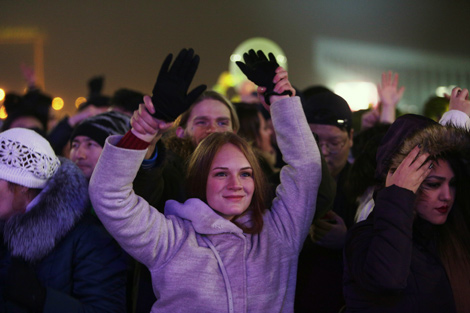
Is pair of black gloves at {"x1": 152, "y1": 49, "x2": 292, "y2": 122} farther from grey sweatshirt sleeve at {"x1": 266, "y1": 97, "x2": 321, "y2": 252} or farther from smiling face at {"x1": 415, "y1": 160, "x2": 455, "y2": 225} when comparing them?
smiling face at {"x1": 415, "y1": 160, "x2": 455, "y2": 225}

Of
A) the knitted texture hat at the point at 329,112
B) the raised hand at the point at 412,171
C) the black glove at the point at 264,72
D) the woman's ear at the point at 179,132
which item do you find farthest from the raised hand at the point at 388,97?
the raised hand at the point at 412,171

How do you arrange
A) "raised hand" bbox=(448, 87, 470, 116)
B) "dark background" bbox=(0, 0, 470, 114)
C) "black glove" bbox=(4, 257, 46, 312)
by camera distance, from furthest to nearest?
"dark background" bbox=(0, 0, 470, 114) < "raised hand" bbox=(448, 87, 470, 116) < "black glove" bbox=(4, 257, 46, 312)

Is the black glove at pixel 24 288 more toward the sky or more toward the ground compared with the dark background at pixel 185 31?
more toward the ground

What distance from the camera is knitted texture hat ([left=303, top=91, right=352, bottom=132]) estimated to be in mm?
2459

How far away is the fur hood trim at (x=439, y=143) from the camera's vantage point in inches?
61.0

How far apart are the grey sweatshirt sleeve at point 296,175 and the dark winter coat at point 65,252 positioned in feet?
1.98

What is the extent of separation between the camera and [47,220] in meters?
1.71

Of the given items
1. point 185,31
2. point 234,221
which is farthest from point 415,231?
point 185,31

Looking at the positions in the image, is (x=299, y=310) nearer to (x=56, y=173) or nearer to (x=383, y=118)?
(x=56, y=173)

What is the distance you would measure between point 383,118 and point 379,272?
2.07 m

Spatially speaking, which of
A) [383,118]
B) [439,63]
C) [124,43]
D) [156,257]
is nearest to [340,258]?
[156,257]

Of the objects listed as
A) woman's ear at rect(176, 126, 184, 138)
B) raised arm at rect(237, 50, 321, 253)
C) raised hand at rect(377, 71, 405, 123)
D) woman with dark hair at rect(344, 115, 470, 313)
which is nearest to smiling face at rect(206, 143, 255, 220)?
raised arm at rect(237, 50, 321, 253)

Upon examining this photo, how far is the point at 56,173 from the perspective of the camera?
1844 millimetres

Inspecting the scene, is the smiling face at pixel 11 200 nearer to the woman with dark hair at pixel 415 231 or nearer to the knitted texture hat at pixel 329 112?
the woman with dark hair at pixel 415 231
